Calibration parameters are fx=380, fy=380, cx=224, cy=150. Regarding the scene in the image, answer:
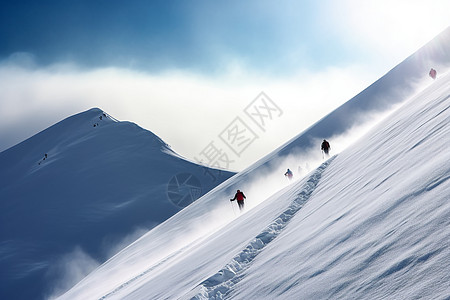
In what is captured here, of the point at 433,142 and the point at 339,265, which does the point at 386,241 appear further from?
the point at 433,142

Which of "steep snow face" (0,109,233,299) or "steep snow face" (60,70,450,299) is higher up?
"steep snow face" (0,109,233,299)

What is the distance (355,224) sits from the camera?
5797 millimetres

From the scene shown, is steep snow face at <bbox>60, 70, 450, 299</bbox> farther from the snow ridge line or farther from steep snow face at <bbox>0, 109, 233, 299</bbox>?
steep snow face at <bbox>0, 109, 233, 299</bbox>

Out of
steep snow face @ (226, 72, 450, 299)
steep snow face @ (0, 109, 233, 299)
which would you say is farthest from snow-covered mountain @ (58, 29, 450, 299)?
steep snow face @ (0, 109, 233, 299)

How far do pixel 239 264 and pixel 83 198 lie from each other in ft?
190

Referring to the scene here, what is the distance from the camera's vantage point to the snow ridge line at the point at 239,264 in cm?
709

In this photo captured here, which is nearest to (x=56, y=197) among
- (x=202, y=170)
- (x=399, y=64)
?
(x=202, y=170)

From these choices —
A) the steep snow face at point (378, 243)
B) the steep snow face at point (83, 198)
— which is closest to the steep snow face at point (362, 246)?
the steep snow face at point (378, 243)

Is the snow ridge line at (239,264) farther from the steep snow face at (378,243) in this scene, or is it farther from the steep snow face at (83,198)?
the steep snow face at (83,198)

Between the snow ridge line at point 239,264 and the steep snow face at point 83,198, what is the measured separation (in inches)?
1574

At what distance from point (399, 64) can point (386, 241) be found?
158 feet

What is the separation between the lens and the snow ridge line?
7.09m

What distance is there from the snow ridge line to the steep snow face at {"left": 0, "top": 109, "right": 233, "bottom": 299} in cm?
3997

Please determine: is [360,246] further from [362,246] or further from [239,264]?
[239,264]
